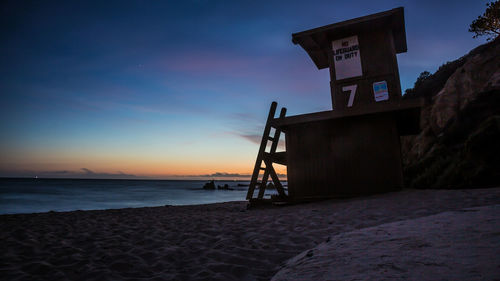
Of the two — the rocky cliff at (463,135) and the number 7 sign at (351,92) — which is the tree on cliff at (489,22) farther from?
the number 7 sign at (351,92)

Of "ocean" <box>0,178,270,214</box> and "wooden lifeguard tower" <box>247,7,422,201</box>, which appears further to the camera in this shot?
"ocean" <box>0,178,270,214</box>

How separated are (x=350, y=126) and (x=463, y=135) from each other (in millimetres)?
9021

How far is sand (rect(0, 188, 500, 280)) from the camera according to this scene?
6.40ft

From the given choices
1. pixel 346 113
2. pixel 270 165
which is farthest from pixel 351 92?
pixel 270 165

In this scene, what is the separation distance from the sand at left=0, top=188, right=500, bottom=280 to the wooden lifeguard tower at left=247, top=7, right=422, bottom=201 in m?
2.07

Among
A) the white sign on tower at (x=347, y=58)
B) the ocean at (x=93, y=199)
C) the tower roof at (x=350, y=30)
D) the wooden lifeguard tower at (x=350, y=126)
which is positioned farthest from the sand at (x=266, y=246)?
the ocean at (x=93, y=199)

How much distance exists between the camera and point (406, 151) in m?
24.0

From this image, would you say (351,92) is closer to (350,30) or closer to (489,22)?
(350,30)

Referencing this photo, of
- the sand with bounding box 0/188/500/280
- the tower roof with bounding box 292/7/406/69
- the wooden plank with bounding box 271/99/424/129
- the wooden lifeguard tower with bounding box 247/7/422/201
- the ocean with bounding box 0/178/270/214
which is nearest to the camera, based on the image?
the sand with bounding box 0/188/500/280

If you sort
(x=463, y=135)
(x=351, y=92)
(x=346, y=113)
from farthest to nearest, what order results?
(x=463, y=135), (x=351, y=92), (x=346, y=113)

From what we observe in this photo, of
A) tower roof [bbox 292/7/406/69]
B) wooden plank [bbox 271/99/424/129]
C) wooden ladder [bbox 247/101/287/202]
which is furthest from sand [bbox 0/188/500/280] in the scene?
tower roof [bbox 292/7/406/69]

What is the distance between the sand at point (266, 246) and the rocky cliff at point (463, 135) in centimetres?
383

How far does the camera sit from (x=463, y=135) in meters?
→ 13.1

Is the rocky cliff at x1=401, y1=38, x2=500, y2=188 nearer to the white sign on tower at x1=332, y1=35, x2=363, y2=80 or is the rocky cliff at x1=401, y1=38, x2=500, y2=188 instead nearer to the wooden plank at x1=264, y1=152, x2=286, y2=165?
the white sign on tower at x1=332, y1=35, x2=363, y2=80
